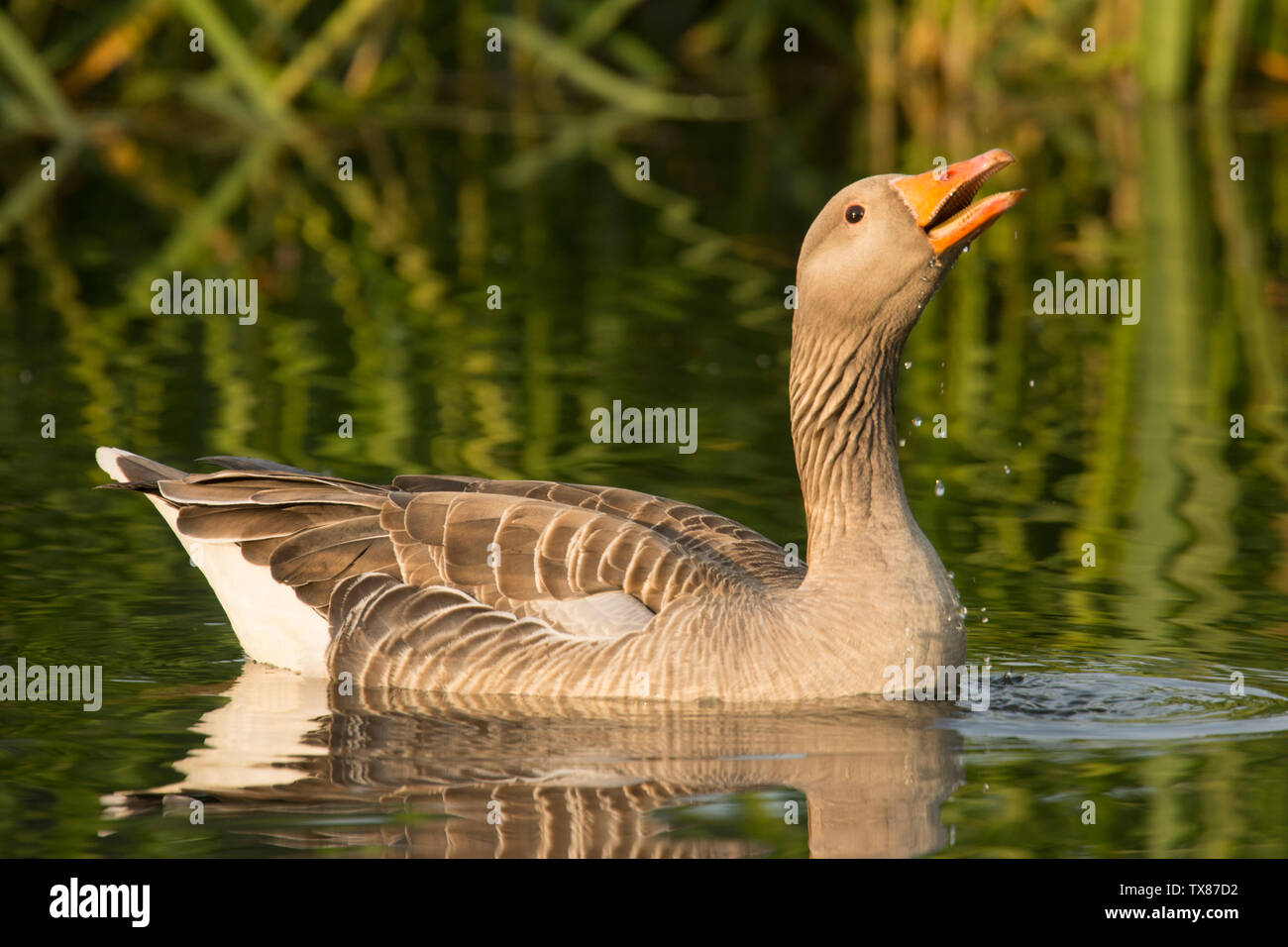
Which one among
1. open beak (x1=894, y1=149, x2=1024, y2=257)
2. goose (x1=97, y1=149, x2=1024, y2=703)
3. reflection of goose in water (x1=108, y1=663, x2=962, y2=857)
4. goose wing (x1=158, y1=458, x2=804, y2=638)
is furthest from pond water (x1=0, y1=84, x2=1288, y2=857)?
open beak (x1=894, y1=149, x2=1024, y2=257)

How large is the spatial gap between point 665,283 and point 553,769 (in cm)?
1345

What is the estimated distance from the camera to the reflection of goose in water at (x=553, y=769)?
7.83 metres

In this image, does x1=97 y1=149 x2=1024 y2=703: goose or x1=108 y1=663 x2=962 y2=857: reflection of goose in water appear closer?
x1=108 y1=663 x2=962 y2=857: reflection of goose in water

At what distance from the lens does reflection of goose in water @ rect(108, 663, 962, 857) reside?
783 cm

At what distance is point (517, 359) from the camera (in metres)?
17.9

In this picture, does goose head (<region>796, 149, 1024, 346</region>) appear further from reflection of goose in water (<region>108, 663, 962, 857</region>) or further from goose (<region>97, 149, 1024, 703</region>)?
reflection of goose in water (<region>108, 663, 962, 857</region>)

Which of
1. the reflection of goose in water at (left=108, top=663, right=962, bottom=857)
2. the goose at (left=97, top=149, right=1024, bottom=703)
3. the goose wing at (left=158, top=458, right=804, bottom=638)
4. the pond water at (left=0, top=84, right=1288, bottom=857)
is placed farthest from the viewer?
the goose wing at (left=158, top=458, right=804, bottom=638)

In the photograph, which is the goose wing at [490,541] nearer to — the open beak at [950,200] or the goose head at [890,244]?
the goose head at [890,244]

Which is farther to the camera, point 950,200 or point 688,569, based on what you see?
point 688,569

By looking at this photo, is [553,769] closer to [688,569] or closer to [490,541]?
[688,569]

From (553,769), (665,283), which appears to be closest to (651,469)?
(553,769)

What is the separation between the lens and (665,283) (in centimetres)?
2167

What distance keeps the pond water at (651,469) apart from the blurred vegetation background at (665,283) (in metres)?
0.06
